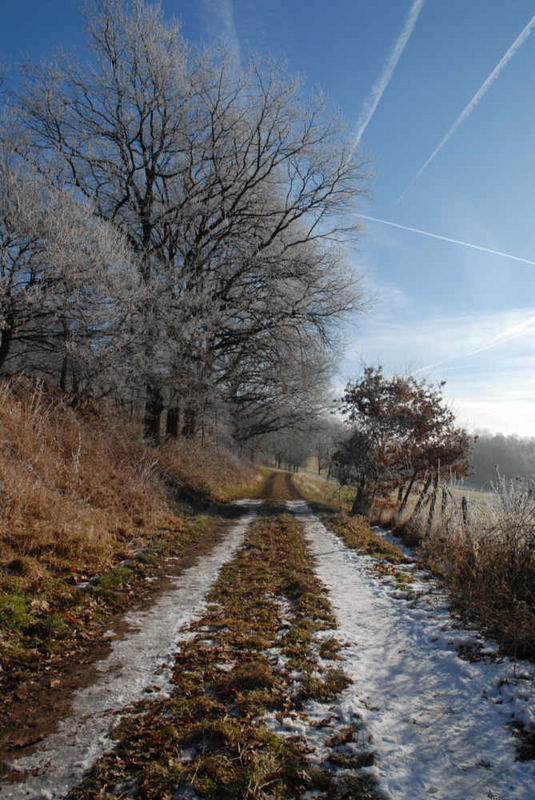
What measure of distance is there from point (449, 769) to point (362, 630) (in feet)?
7.89

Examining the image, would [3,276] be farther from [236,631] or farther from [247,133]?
[247,133]

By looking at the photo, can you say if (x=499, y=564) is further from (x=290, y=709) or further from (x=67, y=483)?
(x=67, y=483)

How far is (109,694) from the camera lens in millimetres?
3525

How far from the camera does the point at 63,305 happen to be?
33.6ft

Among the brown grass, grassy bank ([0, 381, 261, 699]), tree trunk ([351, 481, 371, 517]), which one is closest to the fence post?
grassy bank ([0, 381, 261, 699])

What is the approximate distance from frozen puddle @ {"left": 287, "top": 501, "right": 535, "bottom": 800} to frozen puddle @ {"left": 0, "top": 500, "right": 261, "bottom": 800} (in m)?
1.70

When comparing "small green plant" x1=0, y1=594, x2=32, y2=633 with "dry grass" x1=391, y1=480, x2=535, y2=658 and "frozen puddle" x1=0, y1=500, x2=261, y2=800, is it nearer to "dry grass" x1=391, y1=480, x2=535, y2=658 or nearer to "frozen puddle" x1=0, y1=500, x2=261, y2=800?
"frozen puddle" x1=0, y1=500, x2=261, y2=800

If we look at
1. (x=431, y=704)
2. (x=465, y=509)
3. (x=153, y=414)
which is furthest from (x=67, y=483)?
(x=153, y=414)

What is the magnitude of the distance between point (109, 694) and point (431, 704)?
2619 mm

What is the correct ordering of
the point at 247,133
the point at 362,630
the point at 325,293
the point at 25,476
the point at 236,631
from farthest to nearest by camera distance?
1. the point at 325,293
2. the point at 247,133
3. the point at 25,476
4. the point at 362,630
5. the point at 236,631

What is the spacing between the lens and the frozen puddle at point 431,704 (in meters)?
2.75

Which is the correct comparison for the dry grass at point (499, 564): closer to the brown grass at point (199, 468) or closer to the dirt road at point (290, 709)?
the dirt road at point (290, 709)

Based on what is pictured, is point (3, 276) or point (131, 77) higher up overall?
point (131, 77)

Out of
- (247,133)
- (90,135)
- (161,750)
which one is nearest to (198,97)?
(247,133)
